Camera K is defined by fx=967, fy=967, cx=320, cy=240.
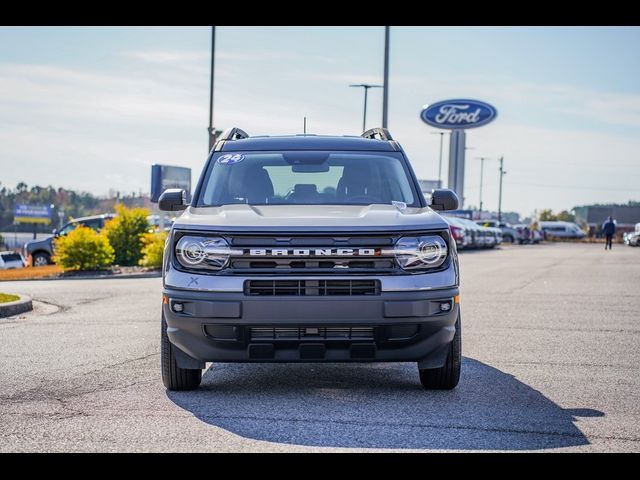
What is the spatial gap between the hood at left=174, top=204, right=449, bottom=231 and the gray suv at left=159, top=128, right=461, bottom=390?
0.04 ft

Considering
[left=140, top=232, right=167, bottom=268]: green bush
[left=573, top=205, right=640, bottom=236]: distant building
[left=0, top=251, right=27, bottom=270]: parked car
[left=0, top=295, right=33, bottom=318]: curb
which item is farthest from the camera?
[left=573, top=205, right=640, bottom=236]: distant building

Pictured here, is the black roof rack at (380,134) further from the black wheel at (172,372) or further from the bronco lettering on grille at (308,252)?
the black wheel at (172,372)

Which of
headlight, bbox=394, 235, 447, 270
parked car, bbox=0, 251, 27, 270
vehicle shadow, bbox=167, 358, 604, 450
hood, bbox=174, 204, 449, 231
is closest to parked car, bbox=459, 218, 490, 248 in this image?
parked car, bbox=0, 251, 27, 270

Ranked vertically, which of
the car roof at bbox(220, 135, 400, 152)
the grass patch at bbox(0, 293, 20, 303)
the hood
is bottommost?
the grass patch at bbox(0, 293, 20, 303)

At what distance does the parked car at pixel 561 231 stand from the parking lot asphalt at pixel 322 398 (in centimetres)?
8247

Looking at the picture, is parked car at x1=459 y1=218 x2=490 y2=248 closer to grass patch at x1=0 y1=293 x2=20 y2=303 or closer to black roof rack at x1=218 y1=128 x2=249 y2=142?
grass patch at x1=0 y1=293 x2=20 y2=303

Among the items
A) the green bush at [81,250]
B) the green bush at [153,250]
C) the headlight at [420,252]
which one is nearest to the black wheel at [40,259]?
the green bush at [153,250]

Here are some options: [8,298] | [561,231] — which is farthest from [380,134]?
[561,231]

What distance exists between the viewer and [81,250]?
23938 mm

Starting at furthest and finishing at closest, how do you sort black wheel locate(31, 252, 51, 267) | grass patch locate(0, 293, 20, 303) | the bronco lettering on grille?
black wheel locate(31, 252, 51, 267) → grass patch locate(0, 293, 20, 303) → the bronco lettering on grille

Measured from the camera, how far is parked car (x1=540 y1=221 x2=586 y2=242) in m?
92.3
